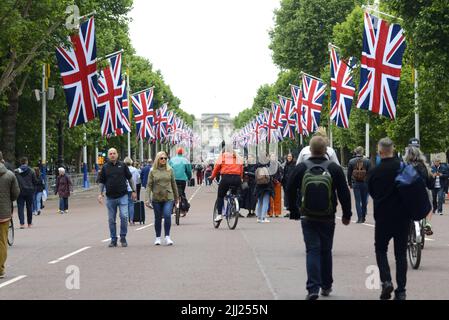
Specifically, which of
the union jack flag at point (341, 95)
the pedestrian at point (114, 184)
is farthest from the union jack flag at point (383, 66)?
the pedestrian at point (114, 184)

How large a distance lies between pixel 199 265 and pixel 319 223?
174 inches

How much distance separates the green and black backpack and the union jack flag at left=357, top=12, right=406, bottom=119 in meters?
21.0

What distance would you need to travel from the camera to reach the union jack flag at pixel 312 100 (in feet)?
164

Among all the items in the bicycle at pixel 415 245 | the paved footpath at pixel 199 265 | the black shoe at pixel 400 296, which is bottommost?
the paved footpath at pixel 199 265

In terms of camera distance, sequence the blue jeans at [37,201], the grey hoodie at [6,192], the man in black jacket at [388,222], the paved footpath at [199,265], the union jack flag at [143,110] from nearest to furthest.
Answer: the man in black jacket at [388,222] → the paved footpath at [199,265] → the grey hoodie at [6,192] → the blue jeans at [37,201] → the union jack flag at [143,110]

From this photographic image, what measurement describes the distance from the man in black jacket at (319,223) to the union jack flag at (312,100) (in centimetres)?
3861

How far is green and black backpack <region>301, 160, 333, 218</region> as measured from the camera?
10.6m

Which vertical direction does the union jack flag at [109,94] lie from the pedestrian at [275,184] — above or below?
above

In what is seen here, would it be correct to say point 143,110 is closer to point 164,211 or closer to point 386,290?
point 164,211

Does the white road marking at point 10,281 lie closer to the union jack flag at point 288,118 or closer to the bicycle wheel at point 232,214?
the bicycle wheel at point 232,214

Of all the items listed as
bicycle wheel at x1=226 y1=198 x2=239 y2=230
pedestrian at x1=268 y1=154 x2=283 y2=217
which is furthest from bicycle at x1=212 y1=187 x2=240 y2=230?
pedestrian at x1=268 y1=154 x2=283 y2=217

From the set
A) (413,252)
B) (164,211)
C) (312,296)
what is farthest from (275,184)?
(312,296)
